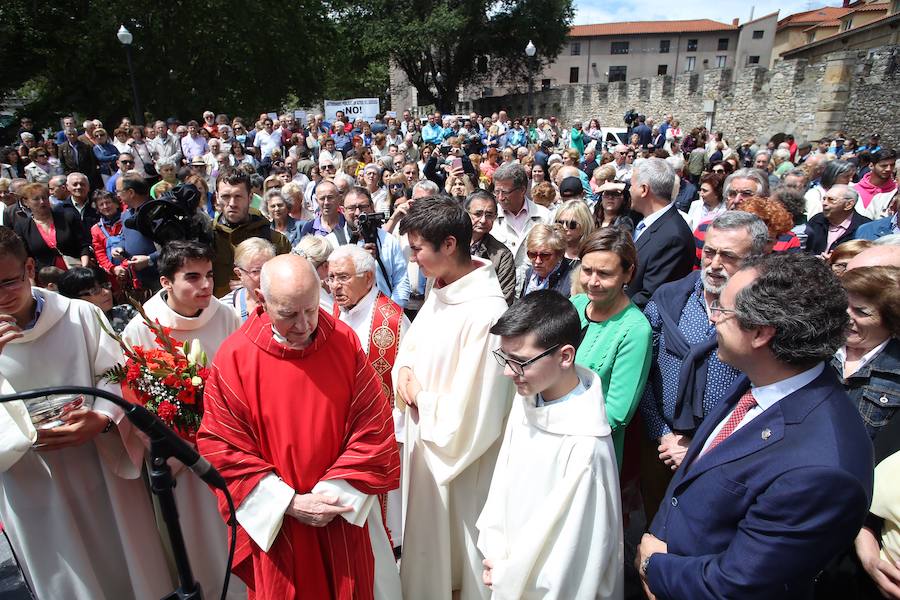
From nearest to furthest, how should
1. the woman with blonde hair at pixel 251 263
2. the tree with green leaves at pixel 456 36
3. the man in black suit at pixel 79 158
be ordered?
the woman with blonde hair at pixel 251 263 → the man in black suit at pixel 79 158 → the tree with green leaves at pixel 456 36

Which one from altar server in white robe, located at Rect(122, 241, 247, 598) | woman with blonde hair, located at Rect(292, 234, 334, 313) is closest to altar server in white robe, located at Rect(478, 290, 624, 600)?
altar server in white robe, located at Rect(122, 241, 247, 598)

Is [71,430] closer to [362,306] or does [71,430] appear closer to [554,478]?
[362,306]

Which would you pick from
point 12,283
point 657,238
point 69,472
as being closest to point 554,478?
point 657,238

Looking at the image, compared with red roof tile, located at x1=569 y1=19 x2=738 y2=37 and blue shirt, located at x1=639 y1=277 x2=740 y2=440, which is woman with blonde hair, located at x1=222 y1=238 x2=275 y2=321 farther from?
red roof tile, located at x1=569 y1=19 x2=738 y2=37

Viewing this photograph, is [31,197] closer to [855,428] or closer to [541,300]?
[541,300]

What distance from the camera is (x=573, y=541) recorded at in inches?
79.8

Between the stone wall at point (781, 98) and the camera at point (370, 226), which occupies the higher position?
the stone wall at point (781, 98)

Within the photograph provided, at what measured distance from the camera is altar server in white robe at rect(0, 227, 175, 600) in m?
2.41

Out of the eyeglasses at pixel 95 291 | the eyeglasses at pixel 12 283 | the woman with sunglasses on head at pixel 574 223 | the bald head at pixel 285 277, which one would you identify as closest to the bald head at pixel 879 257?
the woman with sunglasses on head at pixel 574 223

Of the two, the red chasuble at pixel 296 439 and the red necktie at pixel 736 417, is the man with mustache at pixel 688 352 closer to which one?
the red necktie at pixel 736 417

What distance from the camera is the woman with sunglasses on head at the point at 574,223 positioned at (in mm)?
4273

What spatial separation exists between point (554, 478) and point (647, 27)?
6953 centimetres

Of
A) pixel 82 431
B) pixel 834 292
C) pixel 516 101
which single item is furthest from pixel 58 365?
pixel 516 101

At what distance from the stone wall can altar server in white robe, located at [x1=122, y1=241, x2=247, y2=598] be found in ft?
63.8
